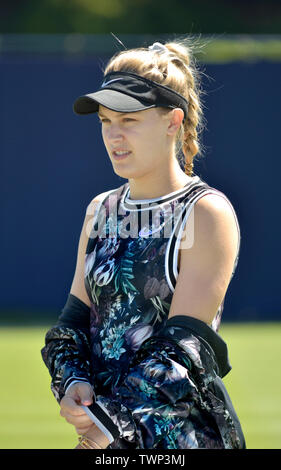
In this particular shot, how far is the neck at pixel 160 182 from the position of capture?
8.55 ft

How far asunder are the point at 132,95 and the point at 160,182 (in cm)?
26

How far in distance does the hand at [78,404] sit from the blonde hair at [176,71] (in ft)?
2.57

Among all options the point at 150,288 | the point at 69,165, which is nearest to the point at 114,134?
the point at 150,288

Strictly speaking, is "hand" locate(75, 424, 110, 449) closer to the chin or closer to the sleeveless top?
the sleeveless top

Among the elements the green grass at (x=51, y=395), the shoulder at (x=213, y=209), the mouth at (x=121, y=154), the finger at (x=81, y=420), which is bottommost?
the green grass at (x=51, y=395)

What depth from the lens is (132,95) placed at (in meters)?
2.54

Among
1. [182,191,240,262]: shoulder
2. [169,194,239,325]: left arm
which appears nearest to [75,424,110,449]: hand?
[169,194,239,325]: left arm

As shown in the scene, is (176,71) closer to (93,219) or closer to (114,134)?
(114,134)

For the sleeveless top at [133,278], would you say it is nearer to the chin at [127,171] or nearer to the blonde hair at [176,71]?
the chin at [127,171]

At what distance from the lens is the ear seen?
262 cm

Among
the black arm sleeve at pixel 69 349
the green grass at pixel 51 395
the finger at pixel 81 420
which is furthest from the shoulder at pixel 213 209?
the green grass at pixel 51 395

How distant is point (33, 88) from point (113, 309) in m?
8.46

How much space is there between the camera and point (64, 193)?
10508 millimetres

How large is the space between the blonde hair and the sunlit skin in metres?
0.10
